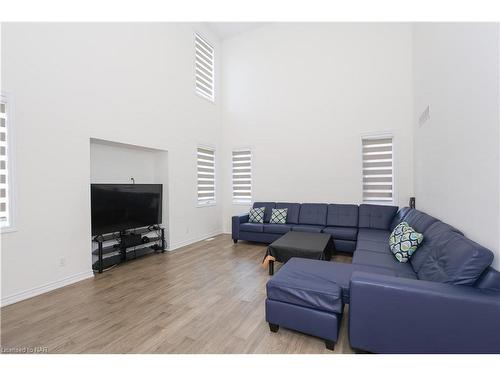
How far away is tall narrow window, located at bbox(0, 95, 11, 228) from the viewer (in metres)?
2.52

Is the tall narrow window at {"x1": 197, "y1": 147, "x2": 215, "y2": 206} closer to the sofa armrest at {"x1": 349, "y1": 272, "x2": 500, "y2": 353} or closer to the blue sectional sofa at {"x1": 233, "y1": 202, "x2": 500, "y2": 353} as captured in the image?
the blue sectional sofa at {"x1": 233, "y1": 202, "x2": 500, "y2": 353}

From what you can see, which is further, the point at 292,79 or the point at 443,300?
the point at 292,79

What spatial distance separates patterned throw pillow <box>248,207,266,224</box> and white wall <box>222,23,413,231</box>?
2.22 feet

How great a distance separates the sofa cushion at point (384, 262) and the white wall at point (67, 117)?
3.49 metres

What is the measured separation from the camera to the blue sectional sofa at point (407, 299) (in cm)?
142

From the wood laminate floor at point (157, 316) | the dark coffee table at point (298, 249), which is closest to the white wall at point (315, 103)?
the dark coffee table at point (298, 249)

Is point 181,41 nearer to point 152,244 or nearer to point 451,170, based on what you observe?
point 152,244

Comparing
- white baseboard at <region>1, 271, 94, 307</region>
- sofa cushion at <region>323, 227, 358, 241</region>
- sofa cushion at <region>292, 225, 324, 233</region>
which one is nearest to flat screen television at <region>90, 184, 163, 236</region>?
white baseboard at <region>1, 271, 94, 307</region>

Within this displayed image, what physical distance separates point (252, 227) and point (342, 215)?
1895 mm

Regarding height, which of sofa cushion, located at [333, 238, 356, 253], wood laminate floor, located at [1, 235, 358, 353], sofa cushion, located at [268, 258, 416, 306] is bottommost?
wood laminate floor, located at [1, 235, 358, 353]

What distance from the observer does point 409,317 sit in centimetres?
151
